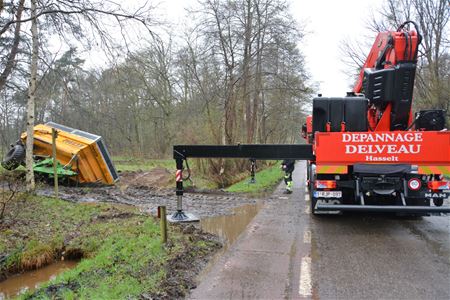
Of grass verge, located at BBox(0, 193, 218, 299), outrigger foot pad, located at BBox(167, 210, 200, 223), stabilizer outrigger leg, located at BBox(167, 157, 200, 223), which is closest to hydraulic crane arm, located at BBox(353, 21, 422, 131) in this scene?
stabilizer outrigger leg, located at BBox(167, 157, 200, 223)

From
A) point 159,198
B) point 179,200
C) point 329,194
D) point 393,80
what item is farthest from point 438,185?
point 159,198

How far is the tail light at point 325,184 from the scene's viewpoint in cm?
717

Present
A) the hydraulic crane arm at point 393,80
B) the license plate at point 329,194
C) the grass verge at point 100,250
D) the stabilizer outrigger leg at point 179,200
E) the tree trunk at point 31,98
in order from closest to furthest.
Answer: the grass verge at point 100,250
the license plate at point 329,194
the hydraulic crane arm at point 393,80
the stabilizer outrigger leg at point 179,200
the tree trunk at point 31,98

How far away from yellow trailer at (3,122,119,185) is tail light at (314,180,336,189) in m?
10.8

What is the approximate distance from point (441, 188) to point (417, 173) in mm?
506

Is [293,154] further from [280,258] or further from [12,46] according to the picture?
[12,46]

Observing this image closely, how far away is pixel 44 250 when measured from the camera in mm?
6852

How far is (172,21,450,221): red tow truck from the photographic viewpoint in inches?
268

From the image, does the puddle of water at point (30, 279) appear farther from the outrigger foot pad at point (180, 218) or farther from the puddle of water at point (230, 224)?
the puddle of water at point (230, 224)

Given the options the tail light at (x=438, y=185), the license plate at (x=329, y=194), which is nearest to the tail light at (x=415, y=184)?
the tail light at (x=438, y=185)

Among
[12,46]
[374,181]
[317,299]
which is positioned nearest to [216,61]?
[12,46]

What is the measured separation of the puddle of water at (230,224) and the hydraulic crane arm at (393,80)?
146 inches

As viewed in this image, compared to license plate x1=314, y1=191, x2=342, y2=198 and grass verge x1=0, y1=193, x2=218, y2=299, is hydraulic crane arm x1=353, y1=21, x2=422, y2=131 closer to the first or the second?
license plate x1=314, y1=191, x2=342, y2=198

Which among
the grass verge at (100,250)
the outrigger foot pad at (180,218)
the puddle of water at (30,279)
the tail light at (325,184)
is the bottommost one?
the puddle of water at (30,279)
